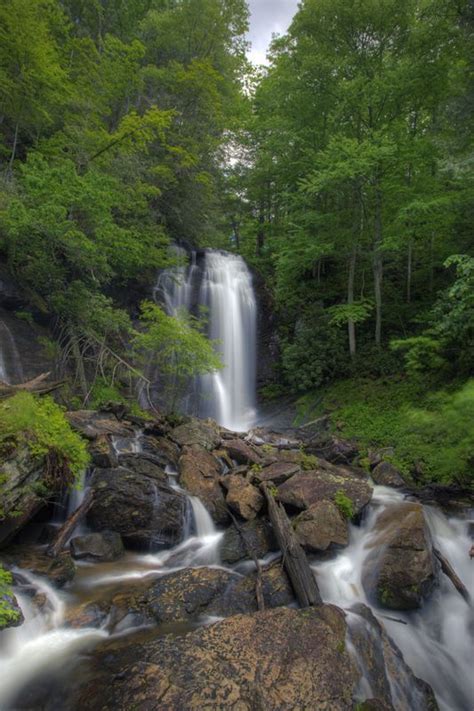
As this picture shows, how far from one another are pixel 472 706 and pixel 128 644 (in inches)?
137

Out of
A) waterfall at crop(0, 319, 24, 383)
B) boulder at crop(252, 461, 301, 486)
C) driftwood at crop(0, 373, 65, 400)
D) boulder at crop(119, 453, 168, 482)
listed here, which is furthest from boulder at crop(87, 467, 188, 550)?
waterfall at crop(0, 319, 24, 383)

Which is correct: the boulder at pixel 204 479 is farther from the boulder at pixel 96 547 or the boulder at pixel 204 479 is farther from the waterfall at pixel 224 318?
the waterfall at pixel 224 318

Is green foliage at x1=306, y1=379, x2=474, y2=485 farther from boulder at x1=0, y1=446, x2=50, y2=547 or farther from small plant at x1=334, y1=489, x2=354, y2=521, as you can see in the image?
boulder at x1=0, y1=446, x2=50, y2=547

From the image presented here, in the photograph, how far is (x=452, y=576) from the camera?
491 cm

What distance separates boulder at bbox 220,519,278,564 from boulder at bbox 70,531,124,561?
151cm

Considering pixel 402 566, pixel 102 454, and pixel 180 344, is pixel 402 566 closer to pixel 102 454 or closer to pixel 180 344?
pixel 102 454

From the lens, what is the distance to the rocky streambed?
3.12m

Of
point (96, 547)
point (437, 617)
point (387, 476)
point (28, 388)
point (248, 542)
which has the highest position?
point (28, 388)

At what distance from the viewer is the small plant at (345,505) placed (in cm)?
596

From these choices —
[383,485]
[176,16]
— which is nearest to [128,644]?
[383,485]

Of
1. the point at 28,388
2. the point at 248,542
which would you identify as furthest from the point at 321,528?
the point at 28,388

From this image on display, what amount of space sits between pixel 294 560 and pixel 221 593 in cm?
98

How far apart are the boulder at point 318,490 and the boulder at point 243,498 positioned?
1.32 feet

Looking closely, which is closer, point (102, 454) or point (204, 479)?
point (102, 454)
